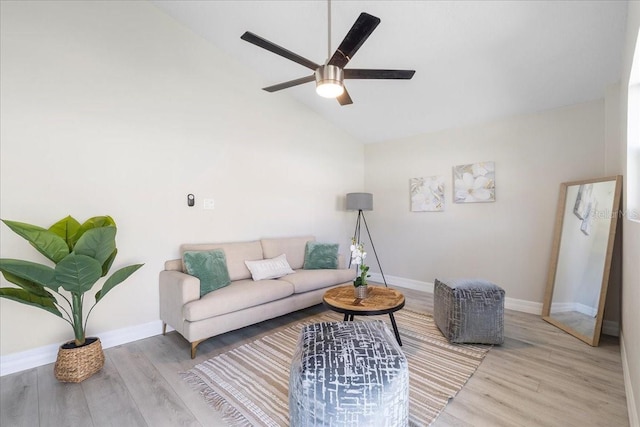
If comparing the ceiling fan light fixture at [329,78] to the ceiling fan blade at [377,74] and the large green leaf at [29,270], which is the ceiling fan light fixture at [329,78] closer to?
the ceiling fan blade at [377,74]

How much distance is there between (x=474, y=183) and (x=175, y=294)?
383cm

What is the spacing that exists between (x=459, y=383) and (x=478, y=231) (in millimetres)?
2359

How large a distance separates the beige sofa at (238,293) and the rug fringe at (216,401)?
1.11 feet

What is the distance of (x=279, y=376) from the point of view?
205 centimetres

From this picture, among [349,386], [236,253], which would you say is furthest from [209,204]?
[349,386]

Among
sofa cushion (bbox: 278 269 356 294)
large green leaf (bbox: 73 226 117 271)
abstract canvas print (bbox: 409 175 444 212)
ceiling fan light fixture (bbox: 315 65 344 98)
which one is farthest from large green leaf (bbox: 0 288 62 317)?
abstract canvas print (bbox: 409 175 444 212)

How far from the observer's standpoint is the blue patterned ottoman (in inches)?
48.8

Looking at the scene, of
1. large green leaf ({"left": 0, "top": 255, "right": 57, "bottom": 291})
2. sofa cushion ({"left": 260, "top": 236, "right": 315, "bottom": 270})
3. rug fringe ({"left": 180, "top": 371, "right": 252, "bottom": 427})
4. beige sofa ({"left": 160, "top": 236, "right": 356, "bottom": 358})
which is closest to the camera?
rug fringe ({"left": 180, "top": 371, "right": 252, "bottom": 427})

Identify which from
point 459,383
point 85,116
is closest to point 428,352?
point 459,383

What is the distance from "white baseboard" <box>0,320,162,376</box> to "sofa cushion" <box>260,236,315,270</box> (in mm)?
1454

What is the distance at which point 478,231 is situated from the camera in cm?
374

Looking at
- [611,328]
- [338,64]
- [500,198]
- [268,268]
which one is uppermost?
[338,64]

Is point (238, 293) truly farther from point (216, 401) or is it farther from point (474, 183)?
Answer: point (474, 183)

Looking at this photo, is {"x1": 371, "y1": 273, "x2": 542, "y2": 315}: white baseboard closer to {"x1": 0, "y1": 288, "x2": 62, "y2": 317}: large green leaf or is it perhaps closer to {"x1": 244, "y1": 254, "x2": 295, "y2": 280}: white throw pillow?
{"x1": 244, "y1": 254, "x2": 295, "y2": 280}: white throw pillow
